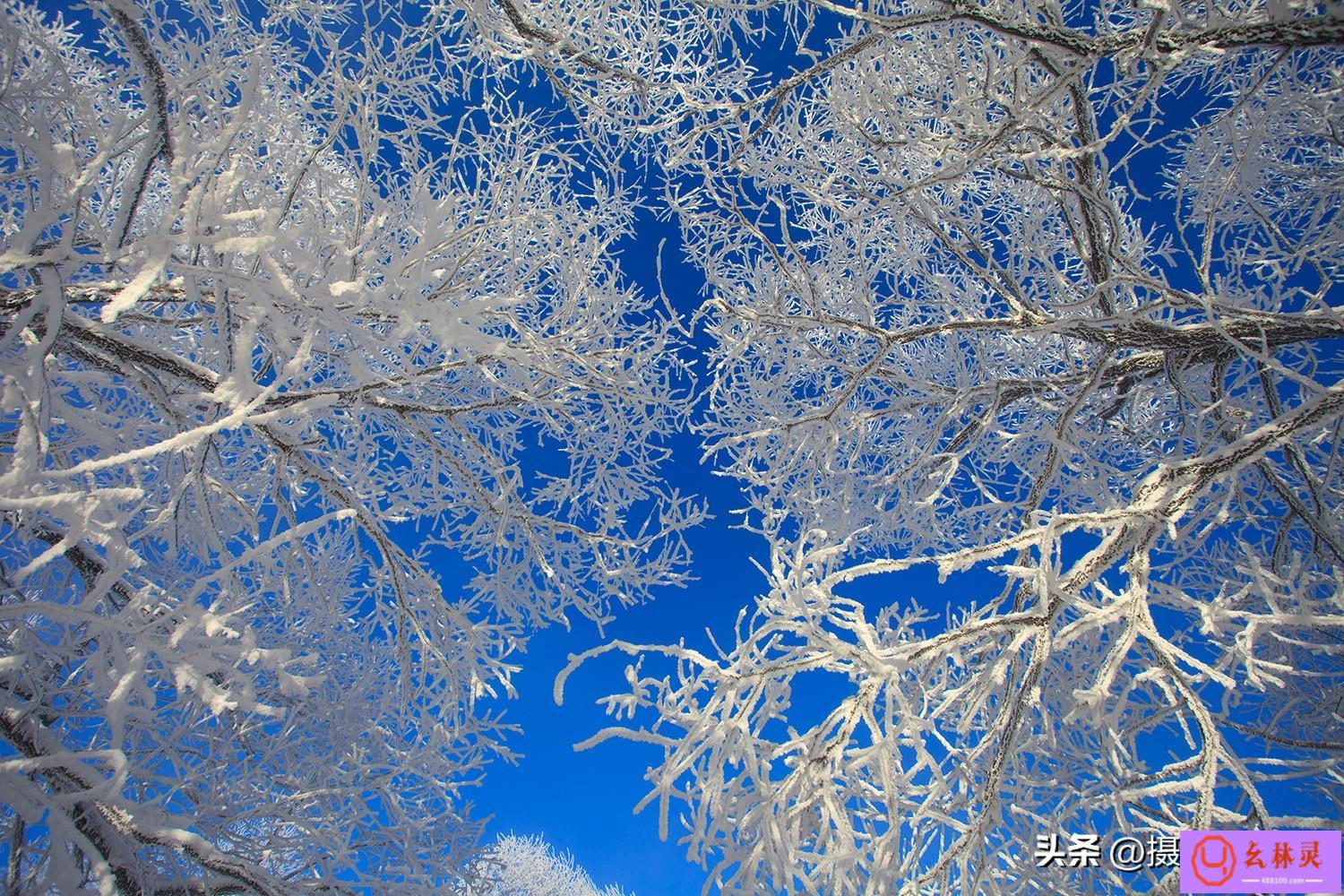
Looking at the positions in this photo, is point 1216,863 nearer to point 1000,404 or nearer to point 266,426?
point 1000,404

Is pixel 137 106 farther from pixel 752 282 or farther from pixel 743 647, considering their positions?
pixel 743 647

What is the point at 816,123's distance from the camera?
419 centimetres

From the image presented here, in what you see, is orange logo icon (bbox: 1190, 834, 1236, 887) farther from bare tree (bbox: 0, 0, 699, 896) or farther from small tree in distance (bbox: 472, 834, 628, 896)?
small tree in distance (bbox: 472, 834, 628, 896)

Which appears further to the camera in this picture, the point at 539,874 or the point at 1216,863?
the point at 539,874

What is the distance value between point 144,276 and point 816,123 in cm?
405

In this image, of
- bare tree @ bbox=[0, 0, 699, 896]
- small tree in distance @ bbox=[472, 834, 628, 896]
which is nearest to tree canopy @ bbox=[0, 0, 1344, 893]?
bare tree @ bbox=[0, 0, 699, 896]

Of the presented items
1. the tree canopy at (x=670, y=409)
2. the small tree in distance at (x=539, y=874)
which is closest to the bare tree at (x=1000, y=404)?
the tree canopy at (x=670, y=409)

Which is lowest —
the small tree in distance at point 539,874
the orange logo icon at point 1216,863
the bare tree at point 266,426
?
the small tree in distance at point 539,874

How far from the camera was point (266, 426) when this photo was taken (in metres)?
3.19

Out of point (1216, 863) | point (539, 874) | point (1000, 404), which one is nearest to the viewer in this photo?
point (1216, 863)

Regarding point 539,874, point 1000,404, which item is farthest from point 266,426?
point 539,874

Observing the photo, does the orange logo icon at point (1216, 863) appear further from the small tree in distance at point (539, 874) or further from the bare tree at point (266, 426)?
the small tree in distance at point (539, 874)

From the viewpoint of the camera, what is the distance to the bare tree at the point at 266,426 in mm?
1404

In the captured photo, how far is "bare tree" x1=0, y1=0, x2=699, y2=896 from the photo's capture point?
140 cm
